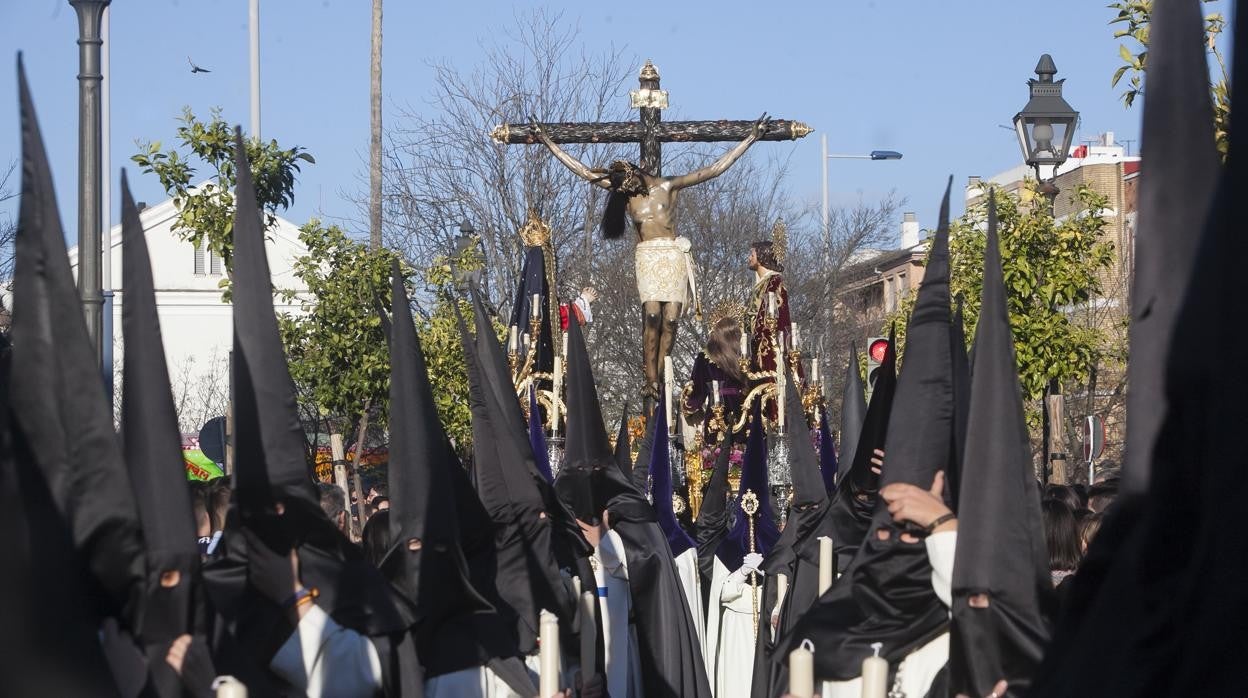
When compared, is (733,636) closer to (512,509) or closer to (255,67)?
(512,509)

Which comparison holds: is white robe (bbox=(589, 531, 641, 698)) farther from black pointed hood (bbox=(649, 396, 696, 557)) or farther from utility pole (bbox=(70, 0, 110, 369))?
utility pole (bbox=(70, 0, 110, 369))

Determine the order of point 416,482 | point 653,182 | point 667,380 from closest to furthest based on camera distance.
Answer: point 416,482, point 667,380, point 653,182

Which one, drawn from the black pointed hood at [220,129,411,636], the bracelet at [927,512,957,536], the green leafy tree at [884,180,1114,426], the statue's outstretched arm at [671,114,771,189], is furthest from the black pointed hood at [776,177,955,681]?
the statue's outstretched arm at [671,114,771,189]

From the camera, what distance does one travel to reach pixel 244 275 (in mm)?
4961

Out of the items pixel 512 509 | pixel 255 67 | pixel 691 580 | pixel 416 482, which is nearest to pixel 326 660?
pixel 416 482

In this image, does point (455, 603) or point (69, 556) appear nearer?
point (69, 556)

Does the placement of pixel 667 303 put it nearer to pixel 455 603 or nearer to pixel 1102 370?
pixel 455 603

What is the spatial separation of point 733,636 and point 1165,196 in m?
9.11

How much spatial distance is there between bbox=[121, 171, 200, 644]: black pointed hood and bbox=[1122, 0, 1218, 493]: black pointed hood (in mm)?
2212

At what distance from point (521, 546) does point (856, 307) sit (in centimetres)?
3693

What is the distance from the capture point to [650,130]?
1562cm

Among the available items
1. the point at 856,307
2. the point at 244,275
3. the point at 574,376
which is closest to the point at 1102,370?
the point at 856,307

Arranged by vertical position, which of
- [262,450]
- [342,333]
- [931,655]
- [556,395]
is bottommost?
[931,655]

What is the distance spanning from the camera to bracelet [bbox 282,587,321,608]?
4.98 metres
